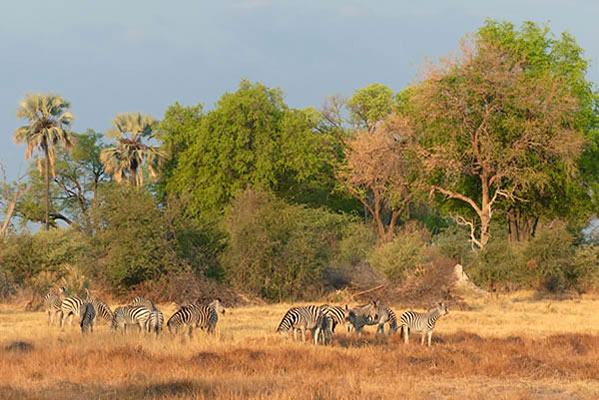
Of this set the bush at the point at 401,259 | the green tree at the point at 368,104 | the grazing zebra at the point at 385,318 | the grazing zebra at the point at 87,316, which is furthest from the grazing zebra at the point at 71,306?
the green tree at the point at 368,104

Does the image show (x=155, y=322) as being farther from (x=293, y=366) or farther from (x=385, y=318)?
(x=385, y=318)

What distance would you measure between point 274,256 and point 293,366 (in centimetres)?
2007

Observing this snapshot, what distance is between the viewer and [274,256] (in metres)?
34.8

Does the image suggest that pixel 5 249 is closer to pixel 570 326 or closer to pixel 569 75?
pixel 570 326

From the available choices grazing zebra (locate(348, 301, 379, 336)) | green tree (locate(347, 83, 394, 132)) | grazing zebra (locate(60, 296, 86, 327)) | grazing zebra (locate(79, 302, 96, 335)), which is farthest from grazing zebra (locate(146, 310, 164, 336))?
green tree (locate(347, 83, 394, 132))

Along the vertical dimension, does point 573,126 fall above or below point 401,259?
above

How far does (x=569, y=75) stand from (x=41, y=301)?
32.6 metres

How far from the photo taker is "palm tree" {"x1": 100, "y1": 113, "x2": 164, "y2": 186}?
6056 cm

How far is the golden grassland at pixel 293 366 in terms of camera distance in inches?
479

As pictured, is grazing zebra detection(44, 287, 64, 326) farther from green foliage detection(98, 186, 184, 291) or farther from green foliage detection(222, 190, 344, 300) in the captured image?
green foliage detection(222, 190, 344, 300)

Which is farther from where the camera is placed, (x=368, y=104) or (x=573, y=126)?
(x=368, y=104)

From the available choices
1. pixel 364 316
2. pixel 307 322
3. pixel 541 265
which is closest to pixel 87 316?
pixel 307 322

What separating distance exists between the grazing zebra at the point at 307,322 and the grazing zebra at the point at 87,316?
5.29 metres

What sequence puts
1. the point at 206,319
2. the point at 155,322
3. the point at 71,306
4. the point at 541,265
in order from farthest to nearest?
the point at 541,265 < the point at 71,306 < the point at 206,319 < the point at 155,322
